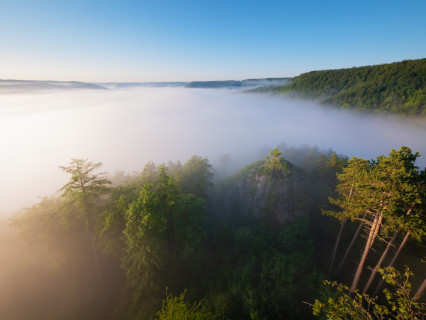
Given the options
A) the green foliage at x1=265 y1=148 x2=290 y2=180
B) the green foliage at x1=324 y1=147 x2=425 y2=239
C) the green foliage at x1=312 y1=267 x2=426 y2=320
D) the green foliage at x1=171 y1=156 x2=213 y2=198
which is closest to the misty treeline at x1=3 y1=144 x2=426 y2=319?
the green foliage at x1=324 y1=147 x2=425 y2=239

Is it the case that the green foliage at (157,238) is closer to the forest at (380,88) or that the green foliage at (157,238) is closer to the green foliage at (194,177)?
the green foliage at (194,177)

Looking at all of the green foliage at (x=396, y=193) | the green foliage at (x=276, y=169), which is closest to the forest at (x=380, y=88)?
the green foliage at (x=276, y=169)

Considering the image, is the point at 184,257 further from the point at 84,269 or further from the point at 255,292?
the point at 84,269

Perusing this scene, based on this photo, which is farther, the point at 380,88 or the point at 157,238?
the point at 380,88

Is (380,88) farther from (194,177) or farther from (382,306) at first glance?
(382,306)

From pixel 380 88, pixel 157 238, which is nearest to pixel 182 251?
pixel 157 238

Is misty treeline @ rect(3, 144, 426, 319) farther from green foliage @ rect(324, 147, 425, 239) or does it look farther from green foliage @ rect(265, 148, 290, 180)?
green foliage @ rect(265, 148, 290, 180)
